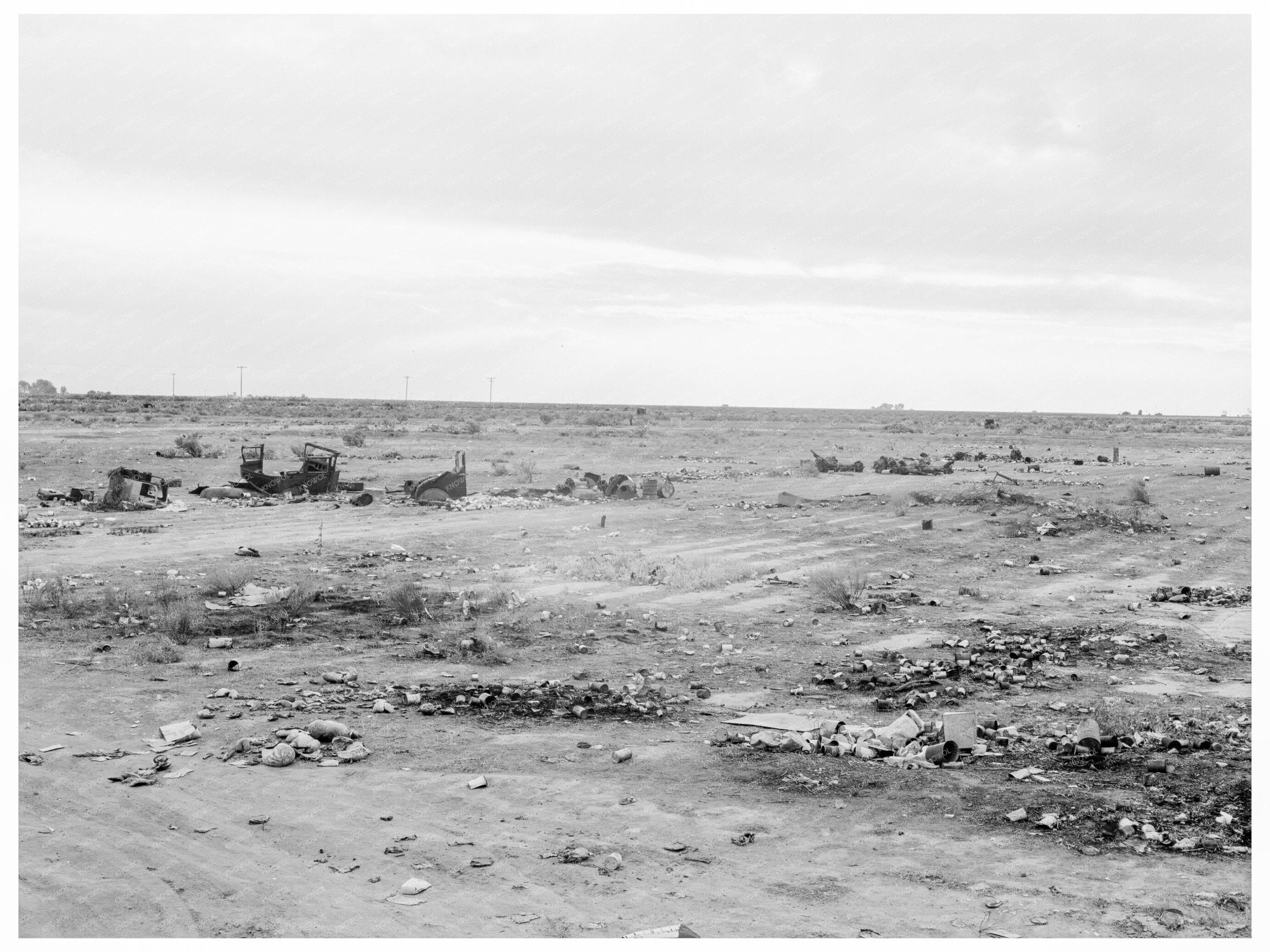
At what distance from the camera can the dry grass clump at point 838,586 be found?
1350 cm

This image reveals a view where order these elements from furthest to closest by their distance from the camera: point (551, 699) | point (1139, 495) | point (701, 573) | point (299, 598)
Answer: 1. point (1139, 495)
2. point (701, 573)
3. point (299, 598)
4. point (551, 699)

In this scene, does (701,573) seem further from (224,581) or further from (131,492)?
(131,492)

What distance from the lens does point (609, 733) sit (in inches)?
339

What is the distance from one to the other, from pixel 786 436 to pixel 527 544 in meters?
43.7

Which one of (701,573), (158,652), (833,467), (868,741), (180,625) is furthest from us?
(833,467)

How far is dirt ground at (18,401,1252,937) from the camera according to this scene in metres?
5.65

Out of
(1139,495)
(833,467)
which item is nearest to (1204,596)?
(1139,495)

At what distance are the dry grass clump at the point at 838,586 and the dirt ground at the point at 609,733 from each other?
214 millimetres

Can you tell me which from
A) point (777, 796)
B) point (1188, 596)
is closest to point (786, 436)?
point (1188, 596)

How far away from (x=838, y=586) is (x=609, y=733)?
19.1ft

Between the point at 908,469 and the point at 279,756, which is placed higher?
the point at 908,469

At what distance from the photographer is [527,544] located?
17.9 meters

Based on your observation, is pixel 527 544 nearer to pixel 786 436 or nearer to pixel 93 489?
pixel 93 489

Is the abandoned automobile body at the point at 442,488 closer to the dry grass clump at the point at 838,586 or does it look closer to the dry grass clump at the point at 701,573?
the dry grass clump at the point at 701,573
